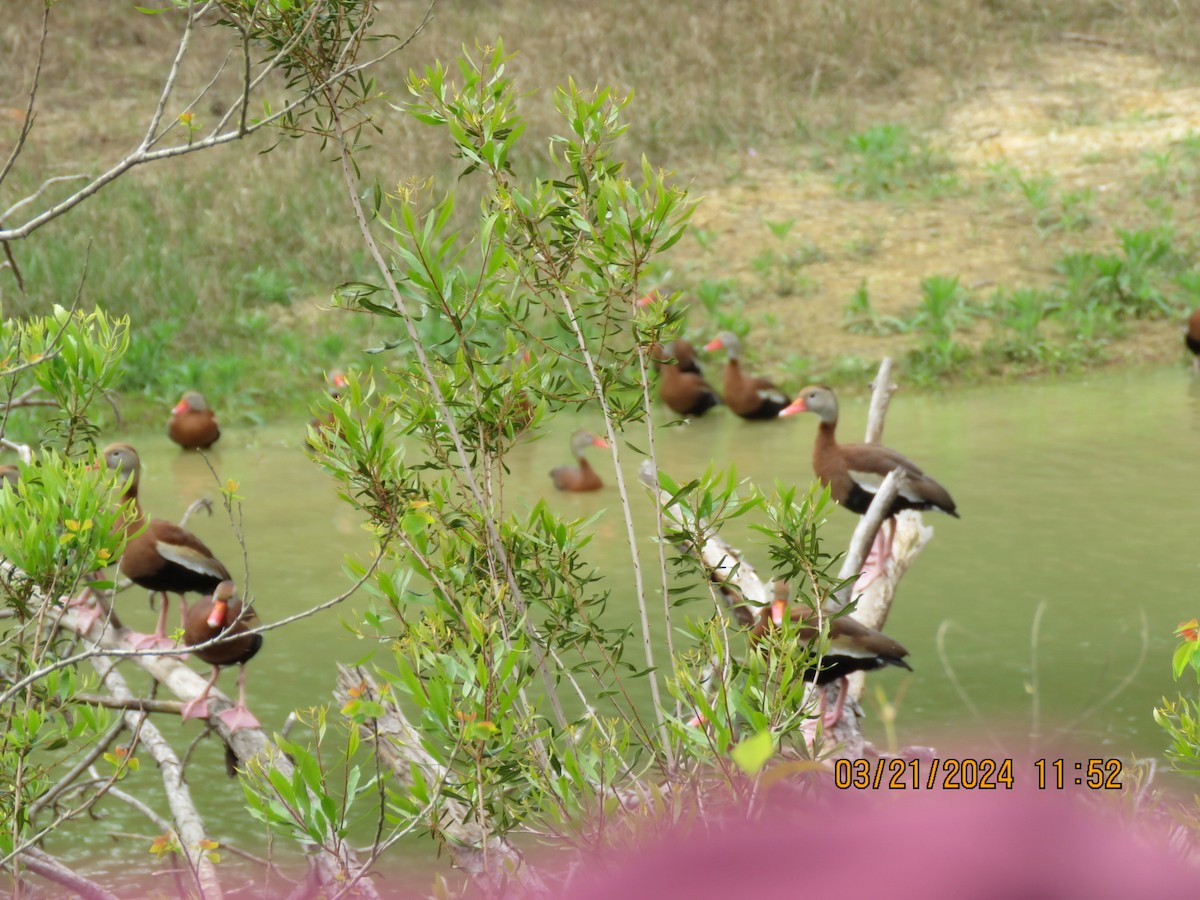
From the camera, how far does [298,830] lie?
2.52 m

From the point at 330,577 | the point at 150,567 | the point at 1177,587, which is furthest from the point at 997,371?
the point at 150,567

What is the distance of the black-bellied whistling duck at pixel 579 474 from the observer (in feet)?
28.4

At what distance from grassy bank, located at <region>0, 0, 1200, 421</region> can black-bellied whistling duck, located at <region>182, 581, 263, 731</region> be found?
13.4 ft

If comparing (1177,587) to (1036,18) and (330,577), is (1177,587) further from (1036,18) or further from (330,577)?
(1036,18)

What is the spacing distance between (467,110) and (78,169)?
527 inches

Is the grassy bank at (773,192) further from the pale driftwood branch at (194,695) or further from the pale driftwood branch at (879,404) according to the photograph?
the pale driftwood branch at (194,695)

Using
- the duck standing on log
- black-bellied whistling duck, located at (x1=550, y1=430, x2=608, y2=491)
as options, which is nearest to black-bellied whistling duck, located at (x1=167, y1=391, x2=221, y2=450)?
black-bellied whistling duck, located at (x1=550, y1=430, x2=608, y2=491)

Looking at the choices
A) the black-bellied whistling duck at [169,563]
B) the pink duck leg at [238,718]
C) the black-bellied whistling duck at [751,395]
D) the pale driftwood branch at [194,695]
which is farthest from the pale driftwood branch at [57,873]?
the black-bellied whistling duck at [751,395]

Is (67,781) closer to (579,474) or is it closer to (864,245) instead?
(579,474)

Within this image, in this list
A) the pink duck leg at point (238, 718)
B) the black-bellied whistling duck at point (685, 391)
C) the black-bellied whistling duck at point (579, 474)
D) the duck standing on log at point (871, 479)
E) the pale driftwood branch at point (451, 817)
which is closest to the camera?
the pale driftwood branch at point (451, 817)
